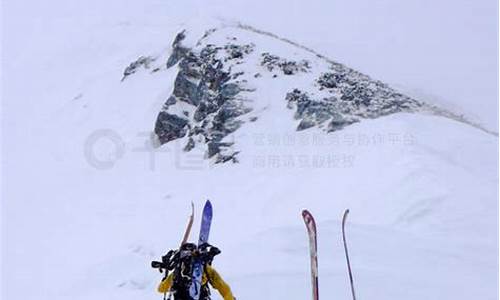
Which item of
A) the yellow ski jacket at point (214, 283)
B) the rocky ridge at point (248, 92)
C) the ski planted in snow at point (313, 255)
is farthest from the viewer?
the rocky ridge at point (248, 92)

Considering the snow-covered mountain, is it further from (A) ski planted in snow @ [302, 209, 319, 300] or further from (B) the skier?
(B) the skier

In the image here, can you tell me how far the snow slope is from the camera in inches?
414

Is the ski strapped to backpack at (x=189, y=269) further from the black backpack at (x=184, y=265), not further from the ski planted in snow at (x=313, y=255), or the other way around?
the ski planted in snow at (x=313, y=255)

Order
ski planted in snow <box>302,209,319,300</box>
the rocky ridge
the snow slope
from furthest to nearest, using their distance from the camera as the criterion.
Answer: the rocky ridge < the snow slope < ski planted in snow <box>302,209,319,300</box>

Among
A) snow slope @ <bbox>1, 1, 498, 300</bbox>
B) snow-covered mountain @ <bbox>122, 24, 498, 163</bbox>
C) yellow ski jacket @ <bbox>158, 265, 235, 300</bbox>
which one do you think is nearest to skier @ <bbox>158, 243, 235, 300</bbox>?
A: yellow ski jacket @ <bbox>158, 265, 235, 300</bbox>

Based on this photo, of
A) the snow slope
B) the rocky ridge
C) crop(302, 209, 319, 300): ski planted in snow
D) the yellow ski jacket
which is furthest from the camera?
the rocky ridge

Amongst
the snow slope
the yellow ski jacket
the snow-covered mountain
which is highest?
the snow-covered mountain

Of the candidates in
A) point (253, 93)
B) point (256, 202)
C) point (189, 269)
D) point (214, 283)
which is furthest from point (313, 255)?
point (253, 93)

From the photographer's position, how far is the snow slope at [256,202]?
1052 centimetres

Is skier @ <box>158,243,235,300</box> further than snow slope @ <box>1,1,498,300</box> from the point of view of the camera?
No

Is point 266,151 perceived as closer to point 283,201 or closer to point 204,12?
point 283,201

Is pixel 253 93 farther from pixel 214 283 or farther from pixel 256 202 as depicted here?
pixel 214 283

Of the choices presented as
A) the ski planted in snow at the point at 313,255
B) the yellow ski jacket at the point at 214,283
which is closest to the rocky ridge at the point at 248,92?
the ski planted in snow at the point at 313,255

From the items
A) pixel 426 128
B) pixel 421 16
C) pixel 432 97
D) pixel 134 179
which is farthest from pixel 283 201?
pixel 421 16
